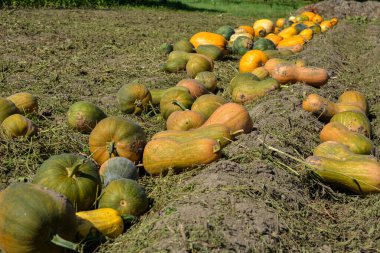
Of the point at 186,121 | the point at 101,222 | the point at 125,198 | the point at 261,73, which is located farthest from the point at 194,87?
the point at 101,222

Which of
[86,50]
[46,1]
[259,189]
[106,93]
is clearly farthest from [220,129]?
[46,1]

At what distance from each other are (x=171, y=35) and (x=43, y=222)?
471 inches

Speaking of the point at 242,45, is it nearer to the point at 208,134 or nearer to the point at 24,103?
the point at 24,103

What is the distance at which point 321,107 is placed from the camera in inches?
239

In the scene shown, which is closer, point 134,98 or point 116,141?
point 116,141

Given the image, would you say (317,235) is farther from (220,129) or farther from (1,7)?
(1,7)

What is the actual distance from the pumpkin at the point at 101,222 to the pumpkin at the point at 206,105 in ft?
7.38

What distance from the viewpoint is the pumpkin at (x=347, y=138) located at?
4969 mm

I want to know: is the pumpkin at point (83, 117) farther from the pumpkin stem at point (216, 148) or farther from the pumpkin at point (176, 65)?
the pumpkin at point (176, 65)

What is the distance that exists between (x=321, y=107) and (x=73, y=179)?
12.1 feet

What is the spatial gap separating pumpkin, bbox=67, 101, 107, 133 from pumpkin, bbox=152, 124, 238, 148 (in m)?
1.17

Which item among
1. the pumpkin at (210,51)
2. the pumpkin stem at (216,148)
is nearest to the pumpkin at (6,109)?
the pumpkin stem at (216,148)

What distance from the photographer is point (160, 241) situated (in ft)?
9.93

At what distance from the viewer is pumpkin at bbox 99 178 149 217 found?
368 centimetres
